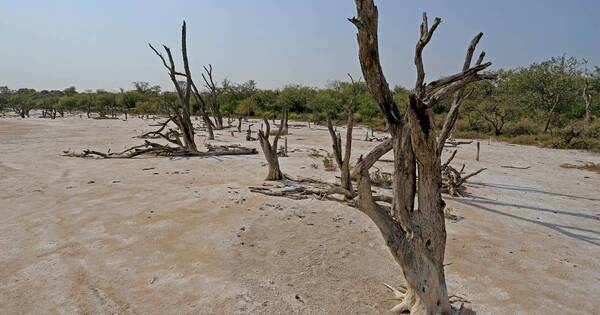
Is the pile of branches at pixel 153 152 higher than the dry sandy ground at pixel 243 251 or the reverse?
higher

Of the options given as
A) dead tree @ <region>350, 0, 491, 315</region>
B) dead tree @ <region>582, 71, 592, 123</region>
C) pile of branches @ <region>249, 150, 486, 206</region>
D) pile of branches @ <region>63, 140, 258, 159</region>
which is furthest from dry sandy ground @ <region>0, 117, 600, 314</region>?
dead tree @ <region>582, 71, 592, 123</region>

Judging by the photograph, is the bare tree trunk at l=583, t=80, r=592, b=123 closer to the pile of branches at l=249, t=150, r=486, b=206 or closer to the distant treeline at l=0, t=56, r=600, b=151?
the distant treeline at l=0, t=56, r=600, b=151

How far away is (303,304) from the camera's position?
138 inches

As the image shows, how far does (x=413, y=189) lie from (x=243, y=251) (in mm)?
2397

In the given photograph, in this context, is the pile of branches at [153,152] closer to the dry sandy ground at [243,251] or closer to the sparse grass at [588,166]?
the dry sandy ground at [243,251]

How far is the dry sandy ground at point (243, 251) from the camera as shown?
3.57 meters

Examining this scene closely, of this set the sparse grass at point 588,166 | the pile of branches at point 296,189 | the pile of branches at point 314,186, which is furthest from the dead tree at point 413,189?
the sparse grass at point 588,166

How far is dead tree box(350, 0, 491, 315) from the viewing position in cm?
272

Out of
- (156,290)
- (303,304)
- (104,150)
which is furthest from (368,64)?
(104,150)

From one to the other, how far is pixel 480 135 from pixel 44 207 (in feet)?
75.6

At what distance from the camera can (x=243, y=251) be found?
462 cm

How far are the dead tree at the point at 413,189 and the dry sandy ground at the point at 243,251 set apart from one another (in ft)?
2.14

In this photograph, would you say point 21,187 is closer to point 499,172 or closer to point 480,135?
point 499,172

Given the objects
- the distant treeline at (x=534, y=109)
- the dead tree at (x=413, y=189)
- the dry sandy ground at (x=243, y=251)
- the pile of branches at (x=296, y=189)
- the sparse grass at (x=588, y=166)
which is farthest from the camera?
the distant treeline at (x=534, y=109)
